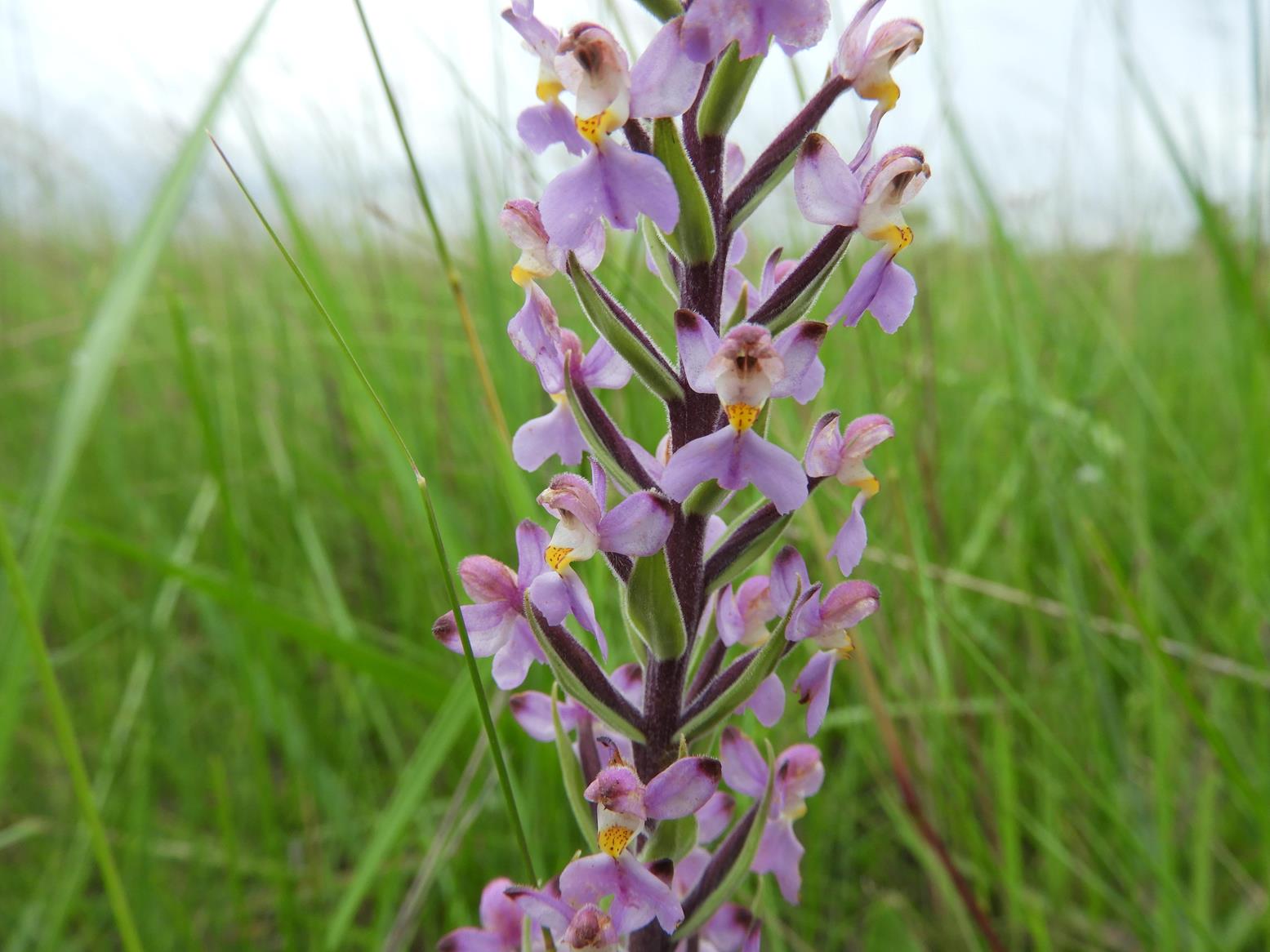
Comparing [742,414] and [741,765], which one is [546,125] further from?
[741,765]

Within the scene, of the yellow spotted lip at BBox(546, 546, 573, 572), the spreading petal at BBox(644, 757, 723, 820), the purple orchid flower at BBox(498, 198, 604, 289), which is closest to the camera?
the spreading petal at BBox(644, 757, 723, 820)

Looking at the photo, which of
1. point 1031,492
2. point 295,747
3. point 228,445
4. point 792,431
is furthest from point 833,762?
point 228,445

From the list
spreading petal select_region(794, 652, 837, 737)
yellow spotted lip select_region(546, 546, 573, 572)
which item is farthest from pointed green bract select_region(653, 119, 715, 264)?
spreading petal select_region(794, 652, 837, 737)

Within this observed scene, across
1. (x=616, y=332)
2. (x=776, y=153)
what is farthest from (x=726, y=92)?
(x=616, y=332)

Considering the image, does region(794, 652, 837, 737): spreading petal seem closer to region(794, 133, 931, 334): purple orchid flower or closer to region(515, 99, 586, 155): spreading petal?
region(794, 133, 931, 334): purple orchid flower

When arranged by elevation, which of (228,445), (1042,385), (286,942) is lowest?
(286,942)

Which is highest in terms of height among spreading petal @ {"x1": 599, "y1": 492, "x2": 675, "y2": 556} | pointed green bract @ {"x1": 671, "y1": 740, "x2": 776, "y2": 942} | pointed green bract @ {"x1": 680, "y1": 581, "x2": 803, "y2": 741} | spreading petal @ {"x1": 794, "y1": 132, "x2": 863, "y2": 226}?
spreading petal @ {"x1": 794, "y1": 132, "x2": 863, "y2": 226}

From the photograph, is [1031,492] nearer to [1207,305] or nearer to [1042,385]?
[1042,385]
